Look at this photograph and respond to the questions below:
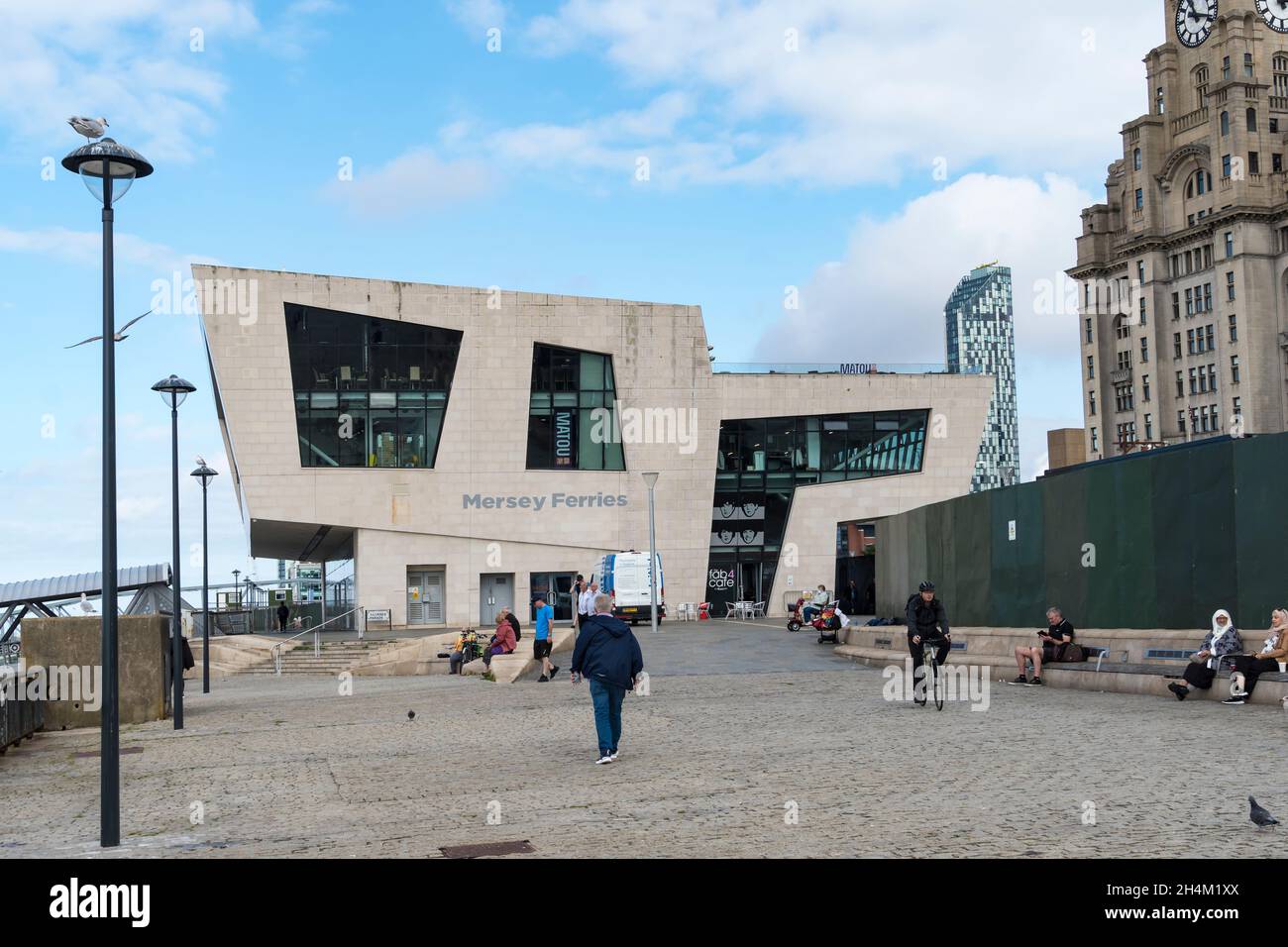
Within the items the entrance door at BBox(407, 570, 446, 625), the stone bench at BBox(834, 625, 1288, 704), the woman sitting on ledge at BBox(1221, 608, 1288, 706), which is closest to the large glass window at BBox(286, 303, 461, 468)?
the entrance door at BBox(407, 570, 446, 625)

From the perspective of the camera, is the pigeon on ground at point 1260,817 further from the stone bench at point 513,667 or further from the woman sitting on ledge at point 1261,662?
the stone bench at point 513,667

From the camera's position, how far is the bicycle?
17.7 metres

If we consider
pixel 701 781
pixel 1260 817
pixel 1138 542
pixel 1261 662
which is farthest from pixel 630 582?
pixel 1260 817

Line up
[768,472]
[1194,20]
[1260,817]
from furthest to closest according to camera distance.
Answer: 1. [1194,20]
2. [768,472]
3. [1260,817]

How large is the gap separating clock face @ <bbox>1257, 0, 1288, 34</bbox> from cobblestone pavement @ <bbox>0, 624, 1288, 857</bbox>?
326 feet

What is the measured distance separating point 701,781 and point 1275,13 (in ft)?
359

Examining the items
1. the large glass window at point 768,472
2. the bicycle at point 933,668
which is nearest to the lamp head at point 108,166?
the bicycle at point 933,668

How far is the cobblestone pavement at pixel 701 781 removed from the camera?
8.63 meters

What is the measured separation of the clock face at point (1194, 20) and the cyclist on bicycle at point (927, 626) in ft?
333

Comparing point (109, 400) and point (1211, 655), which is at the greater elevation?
point (109, 400)

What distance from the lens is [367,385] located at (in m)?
56.3
